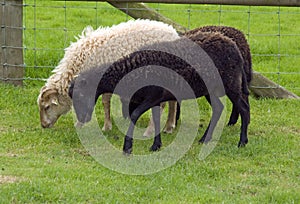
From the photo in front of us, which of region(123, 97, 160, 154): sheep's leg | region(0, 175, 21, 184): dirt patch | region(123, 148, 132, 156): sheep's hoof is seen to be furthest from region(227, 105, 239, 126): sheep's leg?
region(0, 175, 21, 184): dirt patch

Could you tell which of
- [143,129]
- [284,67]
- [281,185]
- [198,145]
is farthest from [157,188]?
[284,67]

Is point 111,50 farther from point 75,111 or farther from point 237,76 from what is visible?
point 237,76

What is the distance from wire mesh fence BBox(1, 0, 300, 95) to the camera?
9.63 m

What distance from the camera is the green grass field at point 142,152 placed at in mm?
5672

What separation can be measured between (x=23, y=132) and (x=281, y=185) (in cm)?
294

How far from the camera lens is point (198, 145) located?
24.0ft

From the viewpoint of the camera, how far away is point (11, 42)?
29.5ft

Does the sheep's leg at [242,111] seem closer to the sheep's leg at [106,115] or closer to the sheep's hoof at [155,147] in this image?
the sheep's hoof at [155,147]

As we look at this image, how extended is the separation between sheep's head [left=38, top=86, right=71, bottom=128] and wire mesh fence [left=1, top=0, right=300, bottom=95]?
1142mm

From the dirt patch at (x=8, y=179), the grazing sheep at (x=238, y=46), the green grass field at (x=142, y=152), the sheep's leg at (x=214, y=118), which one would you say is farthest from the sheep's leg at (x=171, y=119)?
the dirt patch at (x=8, y=179)

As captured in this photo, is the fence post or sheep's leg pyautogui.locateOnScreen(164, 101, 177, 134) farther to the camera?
the fence post

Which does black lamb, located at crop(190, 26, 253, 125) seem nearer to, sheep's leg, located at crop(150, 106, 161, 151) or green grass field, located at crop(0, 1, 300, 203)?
green grass field, located at crop(0, 1, 300, 203)

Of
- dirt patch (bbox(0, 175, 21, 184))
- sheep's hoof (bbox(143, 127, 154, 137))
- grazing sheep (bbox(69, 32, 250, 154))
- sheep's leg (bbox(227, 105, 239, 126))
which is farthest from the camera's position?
sheep's leg (bbox(227, 105, 239, 126))

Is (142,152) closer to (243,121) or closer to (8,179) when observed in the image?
(243,121)
